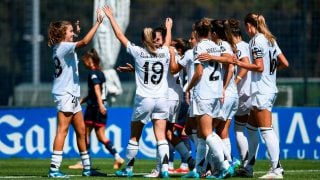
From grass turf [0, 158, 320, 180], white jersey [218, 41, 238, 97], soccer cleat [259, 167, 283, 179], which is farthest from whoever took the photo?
grass turf [0, 158, 320, 180]

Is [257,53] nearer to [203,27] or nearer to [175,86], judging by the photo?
[203,27]

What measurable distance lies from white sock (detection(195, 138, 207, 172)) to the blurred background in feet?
27.3

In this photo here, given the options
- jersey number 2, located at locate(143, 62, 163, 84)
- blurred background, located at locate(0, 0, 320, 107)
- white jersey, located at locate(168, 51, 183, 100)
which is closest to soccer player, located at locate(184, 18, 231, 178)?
jersey number 2, located at locate(143, 62, 163, 84)

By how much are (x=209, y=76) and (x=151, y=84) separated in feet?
2.98

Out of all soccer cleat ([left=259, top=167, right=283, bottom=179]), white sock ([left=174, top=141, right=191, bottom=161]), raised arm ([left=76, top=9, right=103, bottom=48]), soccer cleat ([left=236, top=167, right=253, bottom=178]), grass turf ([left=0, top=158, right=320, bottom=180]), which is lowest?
grass turf ([left=0, top=158, right=320, bottom=180])

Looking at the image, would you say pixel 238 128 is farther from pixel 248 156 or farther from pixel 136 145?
pixel 136 145

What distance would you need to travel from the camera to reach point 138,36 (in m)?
25.9

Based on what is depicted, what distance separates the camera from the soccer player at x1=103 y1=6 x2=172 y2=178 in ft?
56.9

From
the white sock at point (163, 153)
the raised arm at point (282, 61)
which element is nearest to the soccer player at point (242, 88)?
the raised arm at point (282, 61)

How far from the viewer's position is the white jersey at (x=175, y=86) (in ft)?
59.3

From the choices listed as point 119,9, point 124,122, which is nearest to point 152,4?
point 119,9

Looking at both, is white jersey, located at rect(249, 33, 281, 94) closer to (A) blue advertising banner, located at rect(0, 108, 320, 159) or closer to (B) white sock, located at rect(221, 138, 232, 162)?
(B) white sock, located at rect(221, 138, 232, 162)

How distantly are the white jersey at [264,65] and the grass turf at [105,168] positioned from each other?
135 cm

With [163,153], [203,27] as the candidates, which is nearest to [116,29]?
[203,27]
